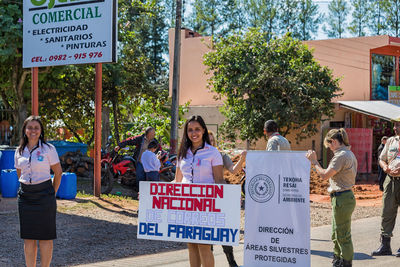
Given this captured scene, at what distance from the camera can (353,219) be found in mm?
12344

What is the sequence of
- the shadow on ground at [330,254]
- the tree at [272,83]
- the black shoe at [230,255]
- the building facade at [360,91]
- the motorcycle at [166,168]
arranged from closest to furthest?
the black shoe at [230,255], the shadow on ground at [330,254], the motorcycle at [166,168], the tree at [272,83], the building facade at [360,91]

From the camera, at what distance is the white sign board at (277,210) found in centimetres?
598

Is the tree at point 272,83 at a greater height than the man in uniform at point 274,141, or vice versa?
the tree at point 272,83

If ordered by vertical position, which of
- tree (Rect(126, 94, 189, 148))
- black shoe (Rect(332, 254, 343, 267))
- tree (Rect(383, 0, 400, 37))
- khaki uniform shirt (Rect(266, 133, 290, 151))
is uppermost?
tree (Rect(383, 0, 400, 37))

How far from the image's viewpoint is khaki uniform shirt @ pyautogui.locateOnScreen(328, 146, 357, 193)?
641cm

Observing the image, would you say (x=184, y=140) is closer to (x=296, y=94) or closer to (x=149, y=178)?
(x=149, y=178)

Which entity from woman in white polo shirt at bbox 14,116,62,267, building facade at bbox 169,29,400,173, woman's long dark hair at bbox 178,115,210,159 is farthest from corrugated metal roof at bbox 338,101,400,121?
woman in white polo shirt at bbox 14,116,62,267

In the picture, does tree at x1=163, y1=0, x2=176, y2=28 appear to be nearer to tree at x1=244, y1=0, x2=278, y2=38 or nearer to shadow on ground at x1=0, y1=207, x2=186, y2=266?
tree at x1=244, y1=0, x2=278, y2=38

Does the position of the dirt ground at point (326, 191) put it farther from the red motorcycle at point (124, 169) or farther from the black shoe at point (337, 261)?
the black shoe at point (337, 261)

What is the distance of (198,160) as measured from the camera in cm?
559

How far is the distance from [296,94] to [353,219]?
35.3 ft

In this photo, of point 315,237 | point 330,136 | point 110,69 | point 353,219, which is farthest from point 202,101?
point 330,136

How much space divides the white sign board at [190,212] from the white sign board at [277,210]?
75 cm

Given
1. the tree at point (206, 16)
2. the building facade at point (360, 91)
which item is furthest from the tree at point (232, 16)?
A: the building facade at point (360, 91)
